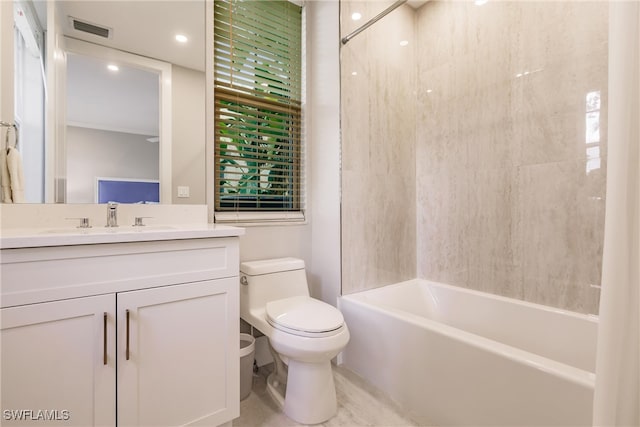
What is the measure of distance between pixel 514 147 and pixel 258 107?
5.37 feet

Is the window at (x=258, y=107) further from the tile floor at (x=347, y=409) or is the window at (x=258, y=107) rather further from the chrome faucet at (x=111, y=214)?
the tile floor at (x=347, y=409)

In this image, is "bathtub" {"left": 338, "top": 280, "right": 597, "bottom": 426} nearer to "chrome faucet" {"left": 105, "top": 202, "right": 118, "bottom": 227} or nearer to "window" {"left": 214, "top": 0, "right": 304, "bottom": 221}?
"window" {"left": 214, "top": 0, "right": 304, "bottom": 221}

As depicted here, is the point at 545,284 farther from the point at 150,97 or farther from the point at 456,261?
the point at 150,97

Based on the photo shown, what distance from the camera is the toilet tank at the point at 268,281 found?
5.76 ft

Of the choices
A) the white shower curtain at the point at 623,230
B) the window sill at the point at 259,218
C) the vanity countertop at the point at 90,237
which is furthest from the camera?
the window sill at the point at 259,218

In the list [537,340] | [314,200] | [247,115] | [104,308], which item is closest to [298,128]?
[247,115]

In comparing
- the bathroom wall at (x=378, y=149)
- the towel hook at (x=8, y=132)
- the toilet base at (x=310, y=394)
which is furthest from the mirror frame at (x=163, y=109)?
the toilet base at (x=310, y=394)

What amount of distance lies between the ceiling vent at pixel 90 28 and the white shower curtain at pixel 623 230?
6.52 ft

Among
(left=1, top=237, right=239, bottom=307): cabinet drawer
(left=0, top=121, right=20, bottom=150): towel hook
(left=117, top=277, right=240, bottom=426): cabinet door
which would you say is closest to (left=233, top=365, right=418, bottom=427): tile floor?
(left=117, top=277, right=240, bottom=426): cabinet door

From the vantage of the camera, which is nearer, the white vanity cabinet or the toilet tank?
the white vanity cabinet

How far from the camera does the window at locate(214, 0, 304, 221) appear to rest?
6.32 feet

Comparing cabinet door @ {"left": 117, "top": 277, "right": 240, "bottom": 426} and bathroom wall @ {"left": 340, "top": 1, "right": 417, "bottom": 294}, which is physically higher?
bathroom wall @ {"left": 340, "top": 1, "right": 417, "bottom": 294}

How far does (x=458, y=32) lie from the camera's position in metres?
2.13

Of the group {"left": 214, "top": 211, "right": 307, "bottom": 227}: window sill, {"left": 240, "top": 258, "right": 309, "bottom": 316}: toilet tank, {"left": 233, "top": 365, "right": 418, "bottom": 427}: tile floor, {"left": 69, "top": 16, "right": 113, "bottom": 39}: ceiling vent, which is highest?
{"left": 69, "top": 16, "right": 113, "bottom": 39}: ceiling vent
